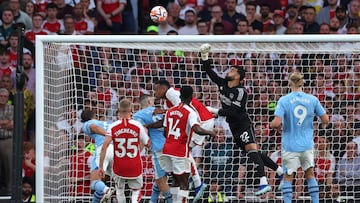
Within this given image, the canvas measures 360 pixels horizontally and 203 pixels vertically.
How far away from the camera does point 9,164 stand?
1902cm

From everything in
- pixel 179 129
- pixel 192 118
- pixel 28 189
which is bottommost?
pixel 28 189

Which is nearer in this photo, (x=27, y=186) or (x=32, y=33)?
(x=27, y=186)

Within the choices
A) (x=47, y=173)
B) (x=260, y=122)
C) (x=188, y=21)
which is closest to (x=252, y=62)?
(x=260, y=122)

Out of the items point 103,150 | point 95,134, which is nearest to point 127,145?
point 103,150

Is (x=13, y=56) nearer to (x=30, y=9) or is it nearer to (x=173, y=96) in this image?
(x=30, y=9)

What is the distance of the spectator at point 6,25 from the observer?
20484 millimetres

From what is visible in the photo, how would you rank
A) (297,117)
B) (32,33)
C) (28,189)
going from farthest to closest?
(32,33), (28,189), (297,117)

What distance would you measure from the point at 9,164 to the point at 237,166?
3.75m

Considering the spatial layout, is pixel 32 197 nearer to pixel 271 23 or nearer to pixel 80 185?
pixel 80 185

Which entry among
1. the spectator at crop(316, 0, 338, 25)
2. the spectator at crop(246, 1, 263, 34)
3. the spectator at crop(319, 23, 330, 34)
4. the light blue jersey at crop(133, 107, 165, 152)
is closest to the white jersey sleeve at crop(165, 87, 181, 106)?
the light blue jersey at crop(133, 107, 165, 152)

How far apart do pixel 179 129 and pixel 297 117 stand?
1585 mm

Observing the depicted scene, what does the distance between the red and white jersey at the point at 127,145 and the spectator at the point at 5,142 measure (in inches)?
134

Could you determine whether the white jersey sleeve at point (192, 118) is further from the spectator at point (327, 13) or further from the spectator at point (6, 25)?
Result: the spectator at point (6, 25)

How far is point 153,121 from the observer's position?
1681 centimetres
